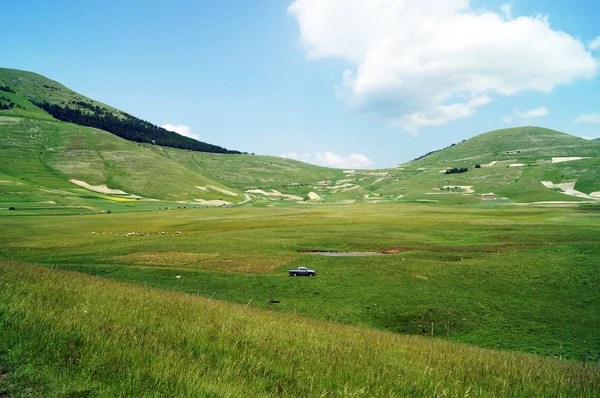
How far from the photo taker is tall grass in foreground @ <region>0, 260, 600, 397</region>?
563cm

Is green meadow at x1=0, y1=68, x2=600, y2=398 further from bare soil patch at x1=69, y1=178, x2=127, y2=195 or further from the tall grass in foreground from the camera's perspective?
bare soil patch at x1=69, y1=178, x2=127, y2=195

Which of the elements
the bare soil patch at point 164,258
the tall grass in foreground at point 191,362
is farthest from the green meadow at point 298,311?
the bare soil patch at point 164,258

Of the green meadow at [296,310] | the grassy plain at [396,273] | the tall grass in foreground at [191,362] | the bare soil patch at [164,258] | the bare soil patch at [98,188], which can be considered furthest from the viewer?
the bare soil patch at [98,188]

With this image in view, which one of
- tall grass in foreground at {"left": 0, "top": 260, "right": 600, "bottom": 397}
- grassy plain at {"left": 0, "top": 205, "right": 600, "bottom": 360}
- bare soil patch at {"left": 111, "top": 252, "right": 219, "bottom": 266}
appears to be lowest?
bare soil patch at {"left": 111, "top": 252, "right": 219, "bottom": 266}

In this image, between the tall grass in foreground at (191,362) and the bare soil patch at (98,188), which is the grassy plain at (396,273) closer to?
Answer: the tall grass in foreground at (191,362)

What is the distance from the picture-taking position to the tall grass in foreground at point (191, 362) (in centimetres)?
563

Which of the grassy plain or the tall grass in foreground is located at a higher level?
the tall grass in foreground

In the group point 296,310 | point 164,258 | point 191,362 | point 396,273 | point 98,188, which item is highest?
point 98,188

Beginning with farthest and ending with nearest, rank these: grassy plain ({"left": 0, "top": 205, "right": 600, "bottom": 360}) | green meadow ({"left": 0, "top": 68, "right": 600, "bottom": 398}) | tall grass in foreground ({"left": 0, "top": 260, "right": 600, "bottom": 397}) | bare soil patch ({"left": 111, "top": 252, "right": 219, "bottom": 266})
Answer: bare soil patch ({"left": 111, "top": 252, "right": 219, "bottom": 266}) → grassy plain ({"left": 0, "top": 205, "right": 600, "bottom": 360}) → green meadow ({"left": 0, "top": 68, "right": 600, "bottom": 398}) → tall grass in foreground ({"left": 0, "top": 260, "right": 600, "bottom": 397})

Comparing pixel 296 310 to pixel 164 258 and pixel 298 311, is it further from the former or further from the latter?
pixel 164 258

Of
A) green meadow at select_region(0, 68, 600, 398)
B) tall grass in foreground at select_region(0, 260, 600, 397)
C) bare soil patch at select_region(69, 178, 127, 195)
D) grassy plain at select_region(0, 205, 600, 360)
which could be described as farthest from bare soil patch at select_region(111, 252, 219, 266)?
bare soil patch at select_region(69, 178, 127, 195)

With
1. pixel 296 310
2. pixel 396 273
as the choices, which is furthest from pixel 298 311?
pixel 396 273

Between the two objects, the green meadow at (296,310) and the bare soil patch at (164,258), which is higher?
the green meadow at (296,310)

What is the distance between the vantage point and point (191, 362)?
693 centimetres
